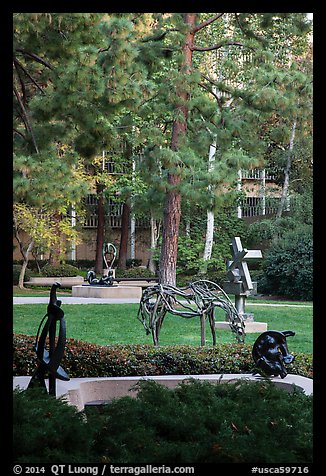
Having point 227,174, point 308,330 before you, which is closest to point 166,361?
point 308,330

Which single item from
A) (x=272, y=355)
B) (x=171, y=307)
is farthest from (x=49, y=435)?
(x=171, y=307)

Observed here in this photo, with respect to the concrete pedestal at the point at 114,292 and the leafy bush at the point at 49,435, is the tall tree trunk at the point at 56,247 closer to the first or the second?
the concrete pedestal at the point at 114,292

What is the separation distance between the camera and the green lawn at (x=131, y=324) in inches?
530

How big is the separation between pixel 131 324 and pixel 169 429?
1000 centimetres

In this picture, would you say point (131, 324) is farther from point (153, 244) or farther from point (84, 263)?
point (84, 263)

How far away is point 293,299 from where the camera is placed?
22.3m

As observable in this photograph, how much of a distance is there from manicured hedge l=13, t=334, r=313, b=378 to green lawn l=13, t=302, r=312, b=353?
328 centimetres

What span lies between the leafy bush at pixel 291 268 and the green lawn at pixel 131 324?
2.88m

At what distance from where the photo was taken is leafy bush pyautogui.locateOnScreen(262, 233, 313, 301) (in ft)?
71.7

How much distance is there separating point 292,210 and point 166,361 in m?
18.8

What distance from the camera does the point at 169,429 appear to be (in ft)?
17.4

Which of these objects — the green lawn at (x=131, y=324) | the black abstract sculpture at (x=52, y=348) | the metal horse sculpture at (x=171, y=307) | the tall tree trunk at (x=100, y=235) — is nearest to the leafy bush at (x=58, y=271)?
the tall tree trunk at (x=100, y=235)
